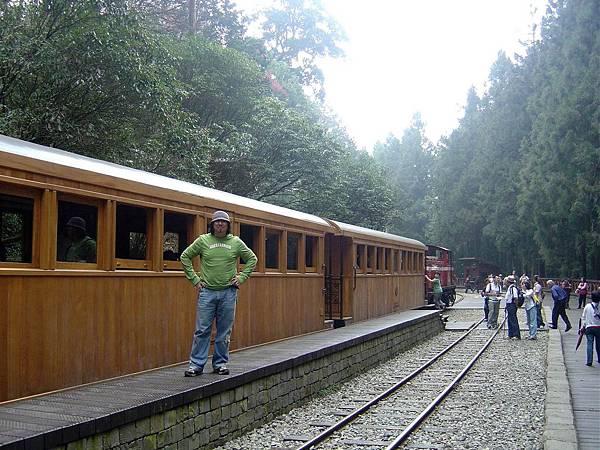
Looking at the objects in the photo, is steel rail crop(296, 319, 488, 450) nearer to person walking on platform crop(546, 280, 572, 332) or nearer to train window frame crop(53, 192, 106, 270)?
train window frame crop(53, 192, 106, 270)

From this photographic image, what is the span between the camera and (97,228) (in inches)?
271

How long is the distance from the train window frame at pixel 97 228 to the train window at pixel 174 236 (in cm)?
117

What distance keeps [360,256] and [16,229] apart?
Result: 429 inches

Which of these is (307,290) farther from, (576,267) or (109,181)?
(576,267)

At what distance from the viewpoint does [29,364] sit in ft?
19.3

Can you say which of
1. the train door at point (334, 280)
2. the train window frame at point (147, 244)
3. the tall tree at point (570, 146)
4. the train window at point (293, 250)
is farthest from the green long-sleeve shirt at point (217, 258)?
the tall tree at point (570, 146)

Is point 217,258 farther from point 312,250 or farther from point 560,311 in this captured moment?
point 560,311

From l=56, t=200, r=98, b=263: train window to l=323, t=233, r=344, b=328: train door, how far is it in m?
8.60

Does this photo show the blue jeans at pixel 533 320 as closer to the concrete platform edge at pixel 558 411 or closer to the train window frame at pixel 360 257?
the concrete platform edge at pixel 558 411

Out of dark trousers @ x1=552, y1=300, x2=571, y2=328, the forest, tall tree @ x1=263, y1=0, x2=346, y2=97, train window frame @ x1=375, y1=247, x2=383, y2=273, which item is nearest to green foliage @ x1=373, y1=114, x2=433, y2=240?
A: the forest

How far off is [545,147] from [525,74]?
1496 cm

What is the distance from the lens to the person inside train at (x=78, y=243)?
6.51 metres

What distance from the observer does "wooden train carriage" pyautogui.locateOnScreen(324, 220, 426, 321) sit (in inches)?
603

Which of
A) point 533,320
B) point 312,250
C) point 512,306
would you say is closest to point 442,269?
point 533,320
